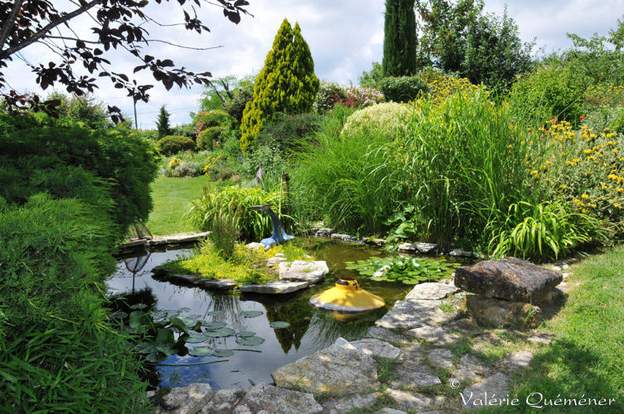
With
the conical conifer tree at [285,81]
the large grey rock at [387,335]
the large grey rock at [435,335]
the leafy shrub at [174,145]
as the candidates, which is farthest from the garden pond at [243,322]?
the leafy shrub at [174,145]

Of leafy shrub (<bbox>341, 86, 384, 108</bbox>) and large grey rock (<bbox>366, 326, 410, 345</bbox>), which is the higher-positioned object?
leafy shrub (<bbox>341, 86, 384, 108</bbox>)

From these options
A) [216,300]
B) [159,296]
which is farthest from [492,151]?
[159,296]

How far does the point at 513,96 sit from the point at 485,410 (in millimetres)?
4516

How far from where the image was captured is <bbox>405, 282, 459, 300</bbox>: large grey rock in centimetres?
413

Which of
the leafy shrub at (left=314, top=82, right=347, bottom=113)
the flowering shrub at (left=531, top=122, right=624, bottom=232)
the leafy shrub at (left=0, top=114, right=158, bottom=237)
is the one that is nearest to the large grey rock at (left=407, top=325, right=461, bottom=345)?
the leafy shrub at (left=0, top=114, right=158, bottom=237)

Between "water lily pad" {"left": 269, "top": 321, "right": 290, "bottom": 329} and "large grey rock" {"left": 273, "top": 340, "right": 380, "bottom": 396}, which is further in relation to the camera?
"water lily pad" {"left": 269, "top": 321, "right": 290, "bottom": 329}

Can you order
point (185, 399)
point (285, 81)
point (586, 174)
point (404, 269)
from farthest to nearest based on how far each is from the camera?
point (285, 81) < point (586, 174) < point (404, 269) < point (185, 399)

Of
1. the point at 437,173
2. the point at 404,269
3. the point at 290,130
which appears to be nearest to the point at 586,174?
the point at 437,173

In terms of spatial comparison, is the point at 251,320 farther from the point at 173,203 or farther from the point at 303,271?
the point at 173,203

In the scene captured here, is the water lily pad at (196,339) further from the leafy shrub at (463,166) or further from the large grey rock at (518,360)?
the leafy shrub at (463,166)

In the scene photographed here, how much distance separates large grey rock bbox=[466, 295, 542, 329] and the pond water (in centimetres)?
74

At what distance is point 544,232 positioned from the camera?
490 cm

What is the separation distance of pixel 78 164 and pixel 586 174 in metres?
5.08

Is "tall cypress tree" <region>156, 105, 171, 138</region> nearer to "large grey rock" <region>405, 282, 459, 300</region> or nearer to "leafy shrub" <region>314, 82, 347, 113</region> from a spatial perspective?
"leafy shrub" <region>314, 82, 347, 113</region>
